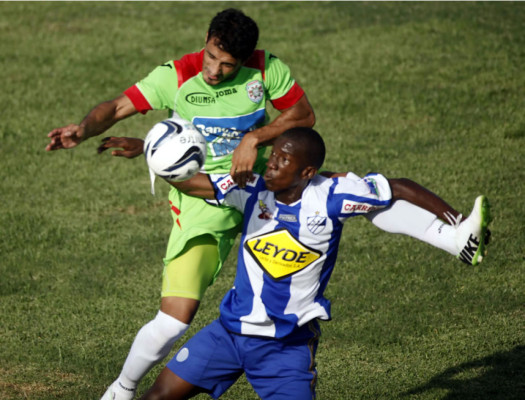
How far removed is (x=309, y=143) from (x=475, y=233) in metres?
1.11

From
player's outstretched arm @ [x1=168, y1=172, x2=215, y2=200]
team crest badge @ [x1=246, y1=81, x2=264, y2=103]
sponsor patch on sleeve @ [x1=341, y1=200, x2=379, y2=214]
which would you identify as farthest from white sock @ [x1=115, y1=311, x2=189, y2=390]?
team crest badge @ [x1=246, y1=81, x2=264, y2=103]

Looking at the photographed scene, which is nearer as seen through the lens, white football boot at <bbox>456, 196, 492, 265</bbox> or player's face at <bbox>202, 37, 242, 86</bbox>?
white football boot at <bbox>456, 196, 492, 265</bbox>

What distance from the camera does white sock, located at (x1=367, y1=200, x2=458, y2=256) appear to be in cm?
496

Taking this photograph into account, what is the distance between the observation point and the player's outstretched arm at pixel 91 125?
555 cm

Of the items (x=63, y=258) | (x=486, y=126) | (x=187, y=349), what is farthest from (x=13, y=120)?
(x=187, y=349)

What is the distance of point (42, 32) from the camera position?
17.8 meters

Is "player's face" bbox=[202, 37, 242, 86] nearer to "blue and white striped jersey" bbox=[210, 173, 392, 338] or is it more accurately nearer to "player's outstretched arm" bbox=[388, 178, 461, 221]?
"blue and white striped jersey" bbox=[210, 173, 392, 338]

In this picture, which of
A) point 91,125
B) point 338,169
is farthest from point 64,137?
point 338,169

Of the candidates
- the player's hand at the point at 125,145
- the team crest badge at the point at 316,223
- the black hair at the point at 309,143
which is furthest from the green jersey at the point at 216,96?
the team crest badge at the point at 316,223

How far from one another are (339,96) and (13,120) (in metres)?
5.70

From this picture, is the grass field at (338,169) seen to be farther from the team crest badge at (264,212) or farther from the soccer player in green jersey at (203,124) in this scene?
the team crest badge at (264,212)

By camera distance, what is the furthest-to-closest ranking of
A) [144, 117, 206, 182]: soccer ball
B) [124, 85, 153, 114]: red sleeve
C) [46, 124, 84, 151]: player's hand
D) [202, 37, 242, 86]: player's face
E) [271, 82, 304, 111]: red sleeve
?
[271, 82, 304, 111]: red sleeve < [124, 85, 153, 114]: red sleeve < [202, 37, 242, 86]: player's face < [46, 124, 84, 151]: player's hand < [144, 117, 206, 182]: soccer ball

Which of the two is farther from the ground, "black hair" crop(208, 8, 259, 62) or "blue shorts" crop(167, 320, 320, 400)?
"black hair" crop(208, 8, 259, 62)

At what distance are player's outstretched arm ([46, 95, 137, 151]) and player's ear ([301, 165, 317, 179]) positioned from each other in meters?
1.63
